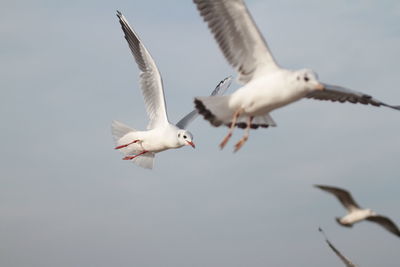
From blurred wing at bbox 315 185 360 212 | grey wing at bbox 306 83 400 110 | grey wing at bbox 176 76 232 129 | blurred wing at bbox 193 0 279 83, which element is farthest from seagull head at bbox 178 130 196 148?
blurred wing at bbox 315 185 360 212

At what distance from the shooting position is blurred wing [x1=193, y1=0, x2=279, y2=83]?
326 inches

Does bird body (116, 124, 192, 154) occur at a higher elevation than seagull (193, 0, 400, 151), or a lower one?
lower

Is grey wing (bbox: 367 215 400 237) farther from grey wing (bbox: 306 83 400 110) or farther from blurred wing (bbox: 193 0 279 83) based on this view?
grey wing (bbox: 306 83 400 110)

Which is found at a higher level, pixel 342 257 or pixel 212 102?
pixel 212 102

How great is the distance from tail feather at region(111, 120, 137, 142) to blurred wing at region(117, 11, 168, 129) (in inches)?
24.2

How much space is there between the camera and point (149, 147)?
1311 centimetres

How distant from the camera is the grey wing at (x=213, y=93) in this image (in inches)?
552

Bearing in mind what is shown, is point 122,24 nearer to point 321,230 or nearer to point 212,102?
point 212,102

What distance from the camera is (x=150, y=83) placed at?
13.4 meters

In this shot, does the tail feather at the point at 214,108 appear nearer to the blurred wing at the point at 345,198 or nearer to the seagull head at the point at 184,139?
the blurred wing at the point at 345,198

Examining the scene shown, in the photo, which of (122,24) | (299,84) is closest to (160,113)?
(122,24)

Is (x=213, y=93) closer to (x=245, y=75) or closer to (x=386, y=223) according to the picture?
(x=245, y=75)

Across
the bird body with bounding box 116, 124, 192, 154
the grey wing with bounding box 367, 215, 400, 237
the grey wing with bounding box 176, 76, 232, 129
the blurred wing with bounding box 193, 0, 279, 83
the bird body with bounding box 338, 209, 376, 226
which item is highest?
the blurred wing with bounding box 193, 0, 279, 83

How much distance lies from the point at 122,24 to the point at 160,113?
6.70ft
